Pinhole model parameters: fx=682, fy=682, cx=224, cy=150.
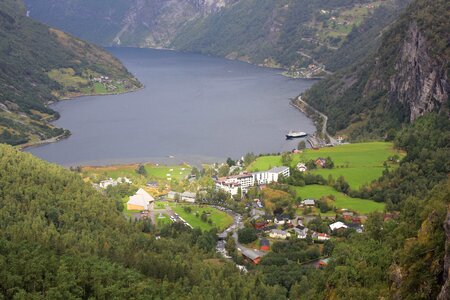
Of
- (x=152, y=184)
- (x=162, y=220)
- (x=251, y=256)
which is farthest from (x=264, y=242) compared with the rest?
(x=152, y=184)

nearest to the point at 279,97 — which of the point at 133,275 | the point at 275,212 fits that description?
the point at 275,212

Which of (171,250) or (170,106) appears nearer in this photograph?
(171,250)

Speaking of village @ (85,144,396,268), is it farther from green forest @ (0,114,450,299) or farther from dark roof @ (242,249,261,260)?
green forest @ (0,114,450,299)

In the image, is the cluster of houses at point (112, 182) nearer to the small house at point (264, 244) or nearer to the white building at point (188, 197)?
the white building at point (188, 197)

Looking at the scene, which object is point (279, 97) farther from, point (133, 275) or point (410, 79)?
point (133, 275)

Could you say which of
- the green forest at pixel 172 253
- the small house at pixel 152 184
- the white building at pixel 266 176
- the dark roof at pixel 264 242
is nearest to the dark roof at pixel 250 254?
the dark roof at pixel 264 242

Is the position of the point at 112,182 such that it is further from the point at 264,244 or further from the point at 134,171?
the point at 264,244
